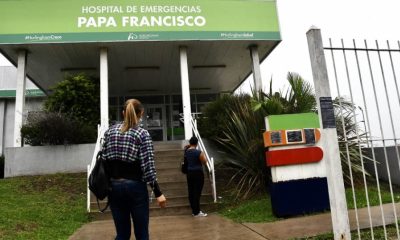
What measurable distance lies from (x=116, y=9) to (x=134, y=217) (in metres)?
10.1

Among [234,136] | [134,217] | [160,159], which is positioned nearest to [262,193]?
[234,136]

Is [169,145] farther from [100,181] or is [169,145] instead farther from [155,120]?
[100,181]

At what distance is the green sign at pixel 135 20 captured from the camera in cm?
1188

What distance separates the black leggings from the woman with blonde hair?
4188mm

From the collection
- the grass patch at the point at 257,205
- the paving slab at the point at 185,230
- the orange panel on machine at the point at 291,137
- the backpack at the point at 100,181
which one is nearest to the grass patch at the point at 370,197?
the grass patch at the point at 257,205

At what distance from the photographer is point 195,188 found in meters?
7.61

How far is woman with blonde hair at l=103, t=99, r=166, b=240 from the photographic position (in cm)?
333

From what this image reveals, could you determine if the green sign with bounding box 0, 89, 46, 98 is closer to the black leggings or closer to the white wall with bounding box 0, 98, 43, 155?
the white wall with bounding box 0, 98, 43, 155

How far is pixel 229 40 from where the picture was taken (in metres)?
12.5

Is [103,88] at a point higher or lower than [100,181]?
higher

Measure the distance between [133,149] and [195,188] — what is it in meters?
4.40

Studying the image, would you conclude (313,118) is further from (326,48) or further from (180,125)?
(180,125)

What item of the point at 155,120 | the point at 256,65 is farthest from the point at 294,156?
the point at 155,120

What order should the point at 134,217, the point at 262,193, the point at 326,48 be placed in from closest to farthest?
the point at 134,217 → the point at 326,48 → the point at 262,193
